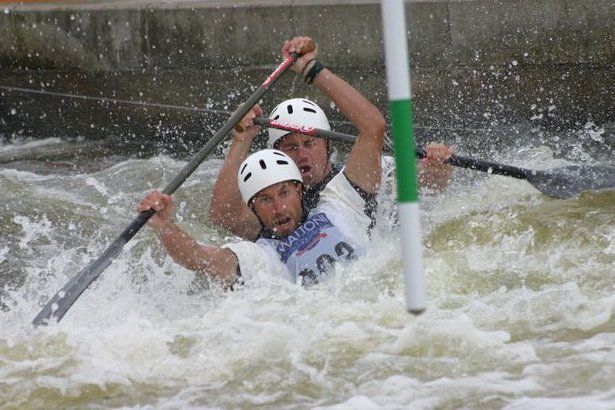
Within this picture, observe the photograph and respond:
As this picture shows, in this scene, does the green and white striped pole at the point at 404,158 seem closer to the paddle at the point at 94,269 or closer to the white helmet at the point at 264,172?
the paddle at the point at 94,269

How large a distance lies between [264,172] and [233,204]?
691 mm

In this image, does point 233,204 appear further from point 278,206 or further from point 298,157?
point 278,206

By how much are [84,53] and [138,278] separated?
6.60 m

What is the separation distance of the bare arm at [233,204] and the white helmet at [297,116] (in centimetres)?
27

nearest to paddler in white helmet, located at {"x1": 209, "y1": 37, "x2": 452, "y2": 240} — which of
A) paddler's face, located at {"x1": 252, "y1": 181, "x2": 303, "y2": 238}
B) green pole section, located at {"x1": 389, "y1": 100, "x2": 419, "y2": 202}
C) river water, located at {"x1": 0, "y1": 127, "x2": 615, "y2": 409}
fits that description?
paddler's face, located at {"x1": 252, "y1": 181, "x2": 303, "y2": 238}

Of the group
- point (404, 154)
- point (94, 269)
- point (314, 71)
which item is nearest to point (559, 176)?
point (314, 71)

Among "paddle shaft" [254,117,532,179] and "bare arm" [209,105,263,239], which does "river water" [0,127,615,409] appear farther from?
"bare arm" [209,105,263,239]

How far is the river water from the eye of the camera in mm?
5445

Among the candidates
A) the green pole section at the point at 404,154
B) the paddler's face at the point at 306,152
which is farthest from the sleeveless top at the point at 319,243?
the green pole section at the point at 404,154

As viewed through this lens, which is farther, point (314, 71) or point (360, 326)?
point (314, 71)

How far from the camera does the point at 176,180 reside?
6.98 metres

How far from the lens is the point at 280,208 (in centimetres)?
705

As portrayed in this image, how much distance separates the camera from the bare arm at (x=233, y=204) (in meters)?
7.67

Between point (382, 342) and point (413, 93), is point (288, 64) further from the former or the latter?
point (413, 93)
